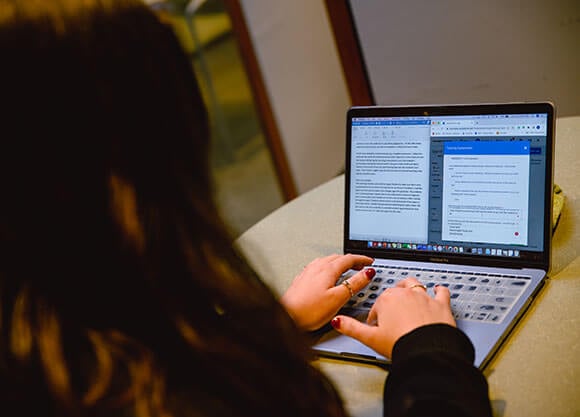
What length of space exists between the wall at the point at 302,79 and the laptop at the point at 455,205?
2022 millimetres

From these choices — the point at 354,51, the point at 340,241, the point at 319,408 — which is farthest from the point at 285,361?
the point at 354,51

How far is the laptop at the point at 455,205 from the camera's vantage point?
917 mm

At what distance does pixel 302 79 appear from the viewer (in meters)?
3.07

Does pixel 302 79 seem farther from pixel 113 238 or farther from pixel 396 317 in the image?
pixel 113 238

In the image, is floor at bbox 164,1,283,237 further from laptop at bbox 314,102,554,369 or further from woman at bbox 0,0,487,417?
woman at bbox 0,0,487,417

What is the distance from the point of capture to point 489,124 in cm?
98

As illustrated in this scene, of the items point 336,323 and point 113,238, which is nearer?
point 113,238

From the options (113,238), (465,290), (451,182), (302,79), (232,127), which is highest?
(113,238)

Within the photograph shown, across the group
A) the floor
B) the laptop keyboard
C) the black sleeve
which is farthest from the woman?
the floor

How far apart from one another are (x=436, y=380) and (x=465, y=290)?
282 millimetres

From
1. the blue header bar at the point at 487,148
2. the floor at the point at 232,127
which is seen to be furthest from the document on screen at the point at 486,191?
the floor at the point at 232,127

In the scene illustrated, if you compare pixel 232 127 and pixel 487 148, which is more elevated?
pixel 487 148

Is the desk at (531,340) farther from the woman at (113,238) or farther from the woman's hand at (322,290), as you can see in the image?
the woman at (113,238)

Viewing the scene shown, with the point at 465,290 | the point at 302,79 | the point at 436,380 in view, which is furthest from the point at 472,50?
the point at 436,380
